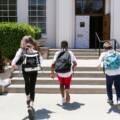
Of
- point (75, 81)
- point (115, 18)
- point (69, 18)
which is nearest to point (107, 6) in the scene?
point (115, 18)

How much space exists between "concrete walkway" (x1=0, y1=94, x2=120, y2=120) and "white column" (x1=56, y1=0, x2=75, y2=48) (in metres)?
10.2

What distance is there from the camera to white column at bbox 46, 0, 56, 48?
2422 cm

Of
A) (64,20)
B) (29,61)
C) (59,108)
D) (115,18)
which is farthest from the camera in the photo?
(64,20)

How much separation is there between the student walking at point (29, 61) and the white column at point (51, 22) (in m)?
13.7

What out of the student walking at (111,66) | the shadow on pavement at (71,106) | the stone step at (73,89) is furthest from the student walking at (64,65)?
the stone step at (73,89)

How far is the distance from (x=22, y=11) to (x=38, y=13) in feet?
3.03

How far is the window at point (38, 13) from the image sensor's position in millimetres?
24531

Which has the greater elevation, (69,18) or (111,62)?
(69,18)

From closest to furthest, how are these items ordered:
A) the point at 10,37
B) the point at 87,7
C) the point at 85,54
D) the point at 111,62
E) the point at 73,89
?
the point at 111,62 → the point at 73,89 → the point at 10,37 → the point at 85,54 → the point at 87,7

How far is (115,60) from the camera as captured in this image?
37.1 ft

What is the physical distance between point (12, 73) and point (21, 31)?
3.31m

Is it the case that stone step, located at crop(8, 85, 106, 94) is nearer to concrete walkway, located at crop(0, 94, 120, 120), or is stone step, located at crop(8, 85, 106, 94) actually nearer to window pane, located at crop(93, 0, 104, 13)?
concrete walkway, located at crop(0, 94, 120, 120)

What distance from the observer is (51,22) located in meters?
24.3

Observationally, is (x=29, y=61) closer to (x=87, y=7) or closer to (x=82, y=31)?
(x=82, y=31)
